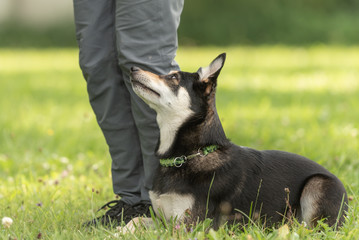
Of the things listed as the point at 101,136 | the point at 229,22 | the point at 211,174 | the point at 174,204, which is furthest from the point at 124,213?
the point at 229,22

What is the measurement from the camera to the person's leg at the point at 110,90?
3.70 metres

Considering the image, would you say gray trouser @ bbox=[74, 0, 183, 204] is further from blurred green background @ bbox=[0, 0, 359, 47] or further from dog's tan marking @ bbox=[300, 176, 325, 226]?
blurred green background @ bbox=[0, 0, 359, 47]

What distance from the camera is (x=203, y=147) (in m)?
3.32

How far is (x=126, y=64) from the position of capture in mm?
3547

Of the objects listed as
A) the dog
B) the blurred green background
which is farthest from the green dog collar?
the blurred green background

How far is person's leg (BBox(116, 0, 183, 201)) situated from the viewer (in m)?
3.47

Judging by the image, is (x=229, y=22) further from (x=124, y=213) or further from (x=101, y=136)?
(x=124, y=213)

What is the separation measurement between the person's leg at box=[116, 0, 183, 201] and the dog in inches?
8.3

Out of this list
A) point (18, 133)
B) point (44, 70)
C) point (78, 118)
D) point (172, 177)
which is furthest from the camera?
point (44, 70)

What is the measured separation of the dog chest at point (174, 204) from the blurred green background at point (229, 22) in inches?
585

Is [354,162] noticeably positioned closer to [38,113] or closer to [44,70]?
[38,113]

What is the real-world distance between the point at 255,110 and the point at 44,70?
21.7ft

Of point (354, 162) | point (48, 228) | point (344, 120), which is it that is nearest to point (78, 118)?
point (344, 120)

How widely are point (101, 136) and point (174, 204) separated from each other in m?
3.40
